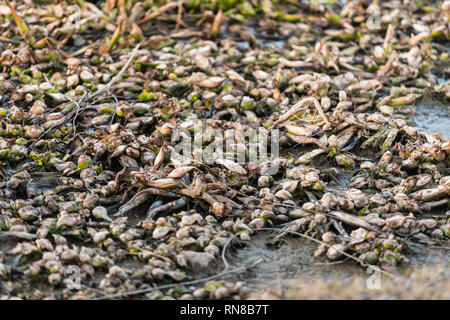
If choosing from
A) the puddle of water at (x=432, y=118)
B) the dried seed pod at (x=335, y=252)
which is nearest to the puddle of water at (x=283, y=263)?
the dried seed pod at (x=335, y=252)

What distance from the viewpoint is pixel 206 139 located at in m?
3.42

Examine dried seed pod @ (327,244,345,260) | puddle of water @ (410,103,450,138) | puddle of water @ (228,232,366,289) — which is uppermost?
puddle of water @ (410,103,450,138)

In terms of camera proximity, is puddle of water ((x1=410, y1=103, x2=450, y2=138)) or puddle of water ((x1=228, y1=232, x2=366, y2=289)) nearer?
puddle of water ((x1=228, y1=232, x2=366, y2=289))

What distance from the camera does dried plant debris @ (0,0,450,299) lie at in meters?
2.64

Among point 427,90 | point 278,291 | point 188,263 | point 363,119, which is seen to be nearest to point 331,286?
point 278,291

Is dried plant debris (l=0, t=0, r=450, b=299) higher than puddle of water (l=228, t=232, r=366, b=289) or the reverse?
higher

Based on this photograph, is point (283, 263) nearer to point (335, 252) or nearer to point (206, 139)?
point (335, 252)

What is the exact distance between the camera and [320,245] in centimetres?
272

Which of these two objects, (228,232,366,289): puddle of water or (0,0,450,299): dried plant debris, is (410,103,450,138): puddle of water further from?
(228,232,366,289): puddle of water

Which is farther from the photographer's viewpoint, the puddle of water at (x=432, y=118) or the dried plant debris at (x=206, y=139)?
the puddle of water at (x=432, y=118)

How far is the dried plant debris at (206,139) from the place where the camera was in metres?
2.64

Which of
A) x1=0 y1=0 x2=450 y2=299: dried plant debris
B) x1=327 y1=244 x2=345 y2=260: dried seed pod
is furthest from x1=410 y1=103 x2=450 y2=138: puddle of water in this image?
x1=327 y1=244 x2=345 y2=260: dried seed pod

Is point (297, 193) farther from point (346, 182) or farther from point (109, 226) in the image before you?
point (109, 226)

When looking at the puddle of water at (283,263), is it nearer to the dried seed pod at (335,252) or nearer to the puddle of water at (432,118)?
the dried seed pod at (335,252)
